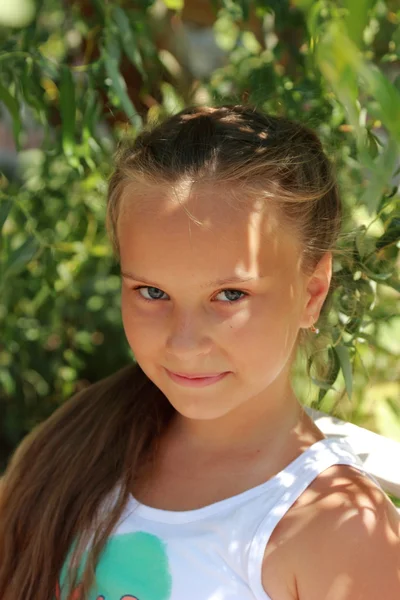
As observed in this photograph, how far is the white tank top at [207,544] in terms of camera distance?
1.07m

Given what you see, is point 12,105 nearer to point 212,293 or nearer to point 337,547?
point 212,293

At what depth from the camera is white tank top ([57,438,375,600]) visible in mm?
1067

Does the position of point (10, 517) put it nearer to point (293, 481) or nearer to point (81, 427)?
point (81, 427)

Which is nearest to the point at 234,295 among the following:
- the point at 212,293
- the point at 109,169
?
the point at 212,293

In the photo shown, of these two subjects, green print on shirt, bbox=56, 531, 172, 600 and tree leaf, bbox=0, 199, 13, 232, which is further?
tree leaf, bbox=0, 199, 13, 232

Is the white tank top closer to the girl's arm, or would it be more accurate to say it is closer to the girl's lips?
the girl's arm

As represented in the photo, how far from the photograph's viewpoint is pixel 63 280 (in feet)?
6.28

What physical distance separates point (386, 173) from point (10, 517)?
0.98m

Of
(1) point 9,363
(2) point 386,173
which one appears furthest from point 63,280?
(2) point 386,173

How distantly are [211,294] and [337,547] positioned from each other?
0.34 metres

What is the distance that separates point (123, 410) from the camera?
1407mm

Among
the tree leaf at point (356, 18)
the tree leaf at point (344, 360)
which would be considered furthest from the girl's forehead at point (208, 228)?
the tree leaf at point (356, 18)

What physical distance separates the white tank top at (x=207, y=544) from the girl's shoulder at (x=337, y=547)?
0.07ft

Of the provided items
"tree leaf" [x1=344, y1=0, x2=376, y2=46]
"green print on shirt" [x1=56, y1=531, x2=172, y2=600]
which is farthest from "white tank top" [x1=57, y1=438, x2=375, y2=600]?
"tree leaf" [x1=344, y1=0, x2=376, y2=46]
